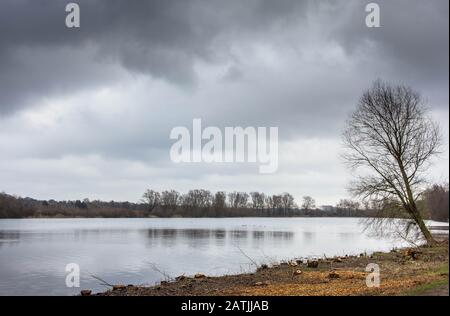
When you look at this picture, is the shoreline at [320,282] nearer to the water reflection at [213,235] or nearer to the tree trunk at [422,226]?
the tree trunk at [422,226]

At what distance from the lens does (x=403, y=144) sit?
34562mm

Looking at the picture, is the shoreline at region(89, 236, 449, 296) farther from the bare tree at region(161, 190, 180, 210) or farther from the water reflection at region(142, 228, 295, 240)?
the bare tree at region(161, 190, 180, 210)

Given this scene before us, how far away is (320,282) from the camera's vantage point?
1991 cm

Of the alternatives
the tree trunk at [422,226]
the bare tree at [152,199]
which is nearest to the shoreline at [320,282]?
the tree trunk at [422,226]

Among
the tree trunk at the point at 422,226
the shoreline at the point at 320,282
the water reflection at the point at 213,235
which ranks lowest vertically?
the water reflection at the point at 213,235

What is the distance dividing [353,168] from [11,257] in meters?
27.0

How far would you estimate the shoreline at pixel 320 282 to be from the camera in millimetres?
15891

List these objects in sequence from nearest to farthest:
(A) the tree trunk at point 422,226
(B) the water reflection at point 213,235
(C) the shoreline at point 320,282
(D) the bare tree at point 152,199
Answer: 1. (C) the shoreline at point 320,282
2. (A) the tree trunk at point 422,226
3. (B) the water reflection at point 213,235
4. (D) the bare tree at point 152,199

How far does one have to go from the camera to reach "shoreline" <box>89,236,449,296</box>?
15.9m

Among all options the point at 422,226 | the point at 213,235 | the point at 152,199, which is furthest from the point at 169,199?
the point at 422,226

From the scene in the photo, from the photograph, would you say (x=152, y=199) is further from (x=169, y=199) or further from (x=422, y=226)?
(x=422, y=226)

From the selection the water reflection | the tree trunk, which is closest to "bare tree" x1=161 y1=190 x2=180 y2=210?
the water reflection
